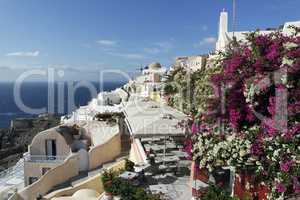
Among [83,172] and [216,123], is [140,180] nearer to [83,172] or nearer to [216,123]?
[216,123]

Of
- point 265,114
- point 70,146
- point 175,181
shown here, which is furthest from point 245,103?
point 70,146

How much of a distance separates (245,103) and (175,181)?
4.69m

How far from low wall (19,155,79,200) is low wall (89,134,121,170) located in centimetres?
94

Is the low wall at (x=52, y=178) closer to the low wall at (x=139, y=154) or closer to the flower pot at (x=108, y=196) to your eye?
the low wall at (x=139, y=154)

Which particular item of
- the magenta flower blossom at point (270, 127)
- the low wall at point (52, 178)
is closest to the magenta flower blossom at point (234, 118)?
the magenta flower blossom at point (270, 127)

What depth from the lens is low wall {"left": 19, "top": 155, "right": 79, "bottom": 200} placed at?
680 inches

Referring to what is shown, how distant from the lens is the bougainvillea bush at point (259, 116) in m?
6.93

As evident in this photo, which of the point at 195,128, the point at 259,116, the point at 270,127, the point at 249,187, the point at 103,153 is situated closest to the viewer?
the point at 270,127

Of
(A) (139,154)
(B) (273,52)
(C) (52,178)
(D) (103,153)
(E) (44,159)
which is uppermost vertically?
(B) (273,52)

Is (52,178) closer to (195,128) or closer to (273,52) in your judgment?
(195,128)

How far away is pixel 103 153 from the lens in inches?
778

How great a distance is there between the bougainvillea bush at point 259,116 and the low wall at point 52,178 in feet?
36.9

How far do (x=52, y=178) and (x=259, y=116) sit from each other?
13.4 meters

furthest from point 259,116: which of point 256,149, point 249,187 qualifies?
point 249,187
